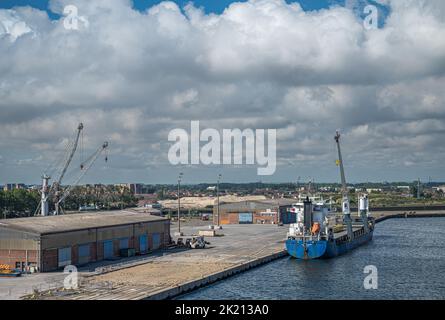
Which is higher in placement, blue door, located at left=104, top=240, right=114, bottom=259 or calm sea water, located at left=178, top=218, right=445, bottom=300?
blue door, located at left=104, top=240, right=114, bottom=259

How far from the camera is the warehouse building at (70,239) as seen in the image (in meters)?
64.7

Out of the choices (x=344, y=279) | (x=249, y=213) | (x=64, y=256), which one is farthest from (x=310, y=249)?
(x=249, y=213)

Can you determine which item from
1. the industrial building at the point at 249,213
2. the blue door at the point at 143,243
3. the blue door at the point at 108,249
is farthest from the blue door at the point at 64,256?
the industrial building at the point at 249,213

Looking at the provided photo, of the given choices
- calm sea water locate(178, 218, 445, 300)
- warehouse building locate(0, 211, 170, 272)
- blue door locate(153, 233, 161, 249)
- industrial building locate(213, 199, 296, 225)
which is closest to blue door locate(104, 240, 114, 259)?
warehouse building locate(0, 211, 170, 272)

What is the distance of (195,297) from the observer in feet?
178

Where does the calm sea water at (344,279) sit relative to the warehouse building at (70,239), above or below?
below

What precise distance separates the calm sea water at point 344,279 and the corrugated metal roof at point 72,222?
1980cm

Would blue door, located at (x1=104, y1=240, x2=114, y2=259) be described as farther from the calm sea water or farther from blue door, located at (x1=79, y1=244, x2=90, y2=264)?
the calm sea water

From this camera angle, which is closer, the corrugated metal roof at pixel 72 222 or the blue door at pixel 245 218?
the corrugated metal roof at pixel 72 222

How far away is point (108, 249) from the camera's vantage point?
75688 millimetres

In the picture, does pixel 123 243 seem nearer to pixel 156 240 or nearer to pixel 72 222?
pixel 72 222

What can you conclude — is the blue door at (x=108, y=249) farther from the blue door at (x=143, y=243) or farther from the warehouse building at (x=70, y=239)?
the blue door at (x=143, y=243)

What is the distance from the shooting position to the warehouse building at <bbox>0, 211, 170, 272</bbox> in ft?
212
